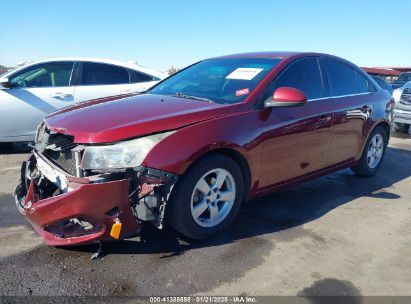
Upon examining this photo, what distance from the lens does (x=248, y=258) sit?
10.3ft

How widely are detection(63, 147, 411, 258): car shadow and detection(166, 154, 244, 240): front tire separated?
6.8 inches

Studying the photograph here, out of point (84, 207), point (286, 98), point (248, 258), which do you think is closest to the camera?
point (84, 207)

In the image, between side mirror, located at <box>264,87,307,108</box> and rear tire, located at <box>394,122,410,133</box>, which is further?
rear tire, located at <box>394,122,410,133</box>

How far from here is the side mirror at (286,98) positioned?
3.48 m

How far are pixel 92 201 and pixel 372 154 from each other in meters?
4.16

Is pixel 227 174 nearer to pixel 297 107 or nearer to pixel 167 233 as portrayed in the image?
pixel 167 233

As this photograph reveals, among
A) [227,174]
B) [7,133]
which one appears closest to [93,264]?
[227,174]

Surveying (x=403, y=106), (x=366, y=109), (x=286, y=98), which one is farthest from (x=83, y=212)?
(x=403, y=106)

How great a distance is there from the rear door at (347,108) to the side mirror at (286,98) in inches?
40.4

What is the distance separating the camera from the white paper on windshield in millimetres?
3834

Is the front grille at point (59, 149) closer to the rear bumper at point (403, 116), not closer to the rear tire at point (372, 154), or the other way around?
the rear tire at point (372, 154)

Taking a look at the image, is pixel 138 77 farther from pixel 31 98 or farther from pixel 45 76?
pixel 31 98

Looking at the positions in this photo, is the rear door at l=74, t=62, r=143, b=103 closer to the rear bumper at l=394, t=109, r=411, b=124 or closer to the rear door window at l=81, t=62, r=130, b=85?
the rear door window at l=81, t=62, r=130, b=85

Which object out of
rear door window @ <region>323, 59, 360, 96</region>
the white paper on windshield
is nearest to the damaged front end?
the white paper on windshield
